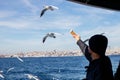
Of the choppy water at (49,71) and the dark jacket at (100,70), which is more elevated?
the dark jacket at (100,70)

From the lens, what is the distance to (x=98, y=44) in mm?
4352

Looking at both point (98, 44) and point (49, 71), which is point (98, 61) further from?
point (49, 71)

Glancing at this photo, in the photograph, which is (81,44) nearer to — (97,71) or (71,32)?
(71,32)

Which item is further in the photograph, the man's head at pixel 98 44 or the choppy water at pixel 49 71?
the choppy water at pixel 49 71

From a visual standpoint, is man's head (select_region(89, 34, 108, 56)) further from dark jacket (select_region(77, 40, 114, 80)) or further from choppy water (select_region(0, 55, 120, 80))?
choppy water (select_region(0, 55, 120, 80))

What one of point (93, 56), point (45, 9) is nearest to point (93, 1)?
point (93, 56)

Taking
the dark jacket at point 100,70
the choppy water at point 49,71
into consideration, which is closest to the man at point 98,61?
the dark jacket at point 100,70

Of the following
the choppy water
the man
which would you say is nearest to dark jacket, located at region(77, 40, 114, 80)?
the man

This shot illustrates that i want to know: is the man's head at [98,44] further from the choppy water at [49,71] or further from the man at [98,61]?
the choppy water at [49,71]

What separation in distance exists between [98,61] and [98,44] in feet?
0.59

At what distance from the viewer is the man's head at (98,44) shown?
4.35m

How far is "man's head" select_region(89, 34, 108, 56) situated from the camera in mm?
4352

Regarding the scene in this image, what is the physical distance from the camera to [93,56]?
14.4 feet

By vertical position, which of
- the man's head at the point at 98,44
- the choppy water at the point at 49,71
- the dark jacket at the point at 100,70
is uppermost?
the man's head at the point at 98,44
